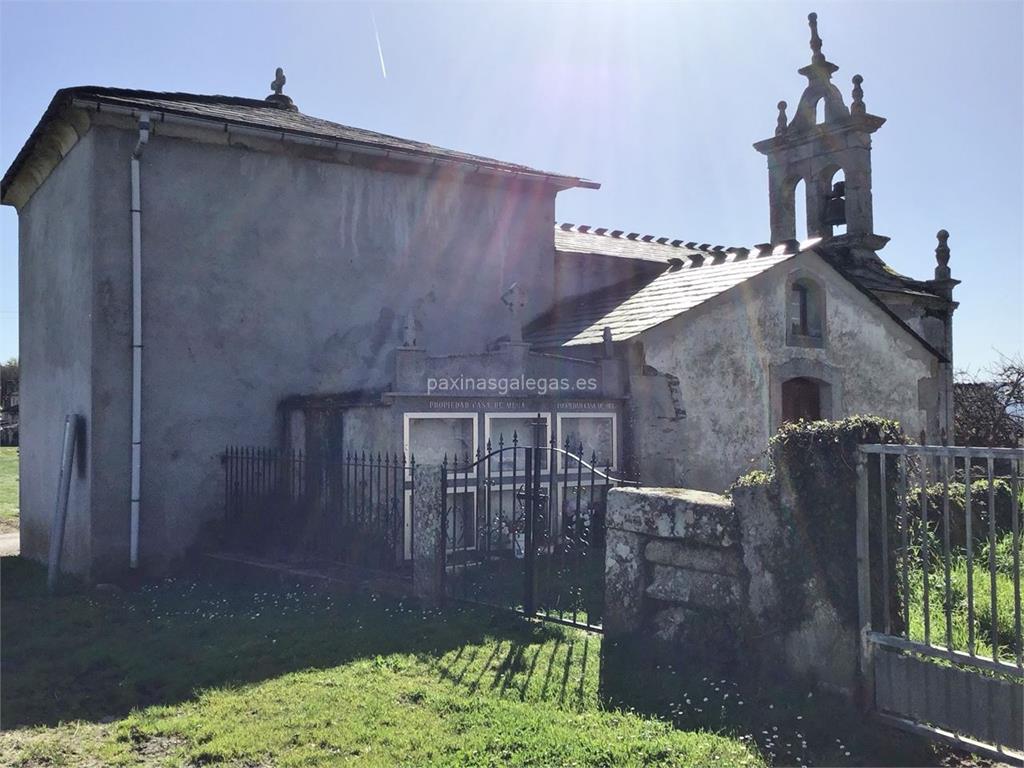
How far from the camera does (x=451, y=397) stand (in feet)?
32.2

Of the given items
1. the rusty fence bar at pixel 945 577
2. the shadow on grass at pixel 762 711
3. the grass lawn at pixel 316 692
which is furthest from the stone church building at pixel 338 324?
the rusty fence bar at pixel 945 577

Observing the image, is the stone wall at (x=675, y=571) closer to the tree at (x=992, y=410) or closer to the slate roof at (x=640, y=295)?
the slate roof at (x=640, y=295)

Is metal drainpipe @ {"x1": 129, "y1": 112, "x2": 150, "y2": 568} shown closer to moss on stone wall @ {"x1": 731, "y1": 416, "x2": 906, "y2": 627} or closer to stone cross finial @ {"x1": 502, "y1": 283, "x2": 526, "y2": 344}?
stone cross finial @ {"x1": 502, "y1": 283, "x2": 526, "y2": 344}

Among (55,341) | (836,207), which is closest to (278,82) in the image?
(55,341)

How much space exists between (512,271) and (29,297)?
763 cm

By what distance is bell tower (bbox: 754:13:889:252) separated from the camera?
1753 centimetres

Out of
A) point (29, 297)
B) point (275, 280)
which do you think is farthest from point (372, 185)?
point (29, 297)

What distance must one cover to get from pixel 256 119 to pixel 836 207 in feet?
41.0

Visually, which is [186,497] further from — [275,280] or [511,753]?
[511,753]

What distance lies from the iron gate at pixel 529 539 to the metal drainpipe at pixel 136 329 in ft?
12.3

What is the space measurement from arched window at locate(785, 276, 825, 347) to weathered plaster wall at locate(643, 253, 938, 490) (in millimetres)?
130

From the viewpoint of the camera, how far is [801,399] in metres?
13.4

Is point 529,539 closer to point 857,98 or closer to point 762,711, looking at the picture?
point 762,711

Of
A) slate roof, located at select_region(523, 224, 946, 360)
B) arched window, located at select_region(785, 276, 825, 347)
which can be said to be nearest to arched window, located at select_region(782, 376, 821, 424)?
arched window, located at select_region(785, 276, 825, 347)
